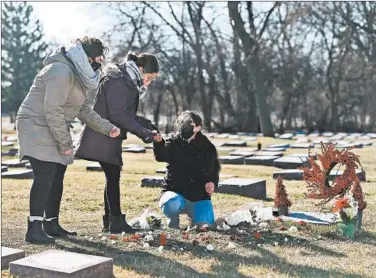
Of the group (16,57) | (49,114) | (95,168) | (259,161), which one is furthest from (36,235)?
(16,57)

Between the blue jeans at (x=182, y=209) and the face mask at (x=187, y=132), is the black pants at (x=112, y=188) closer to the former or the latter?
the blue jeans at (x=182, y=209)

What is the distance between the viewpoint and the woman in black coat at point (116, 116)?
507 cm

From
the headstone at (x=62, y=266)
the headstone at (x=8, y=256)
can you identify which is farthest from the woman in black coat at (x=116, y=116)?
the headstone at (x=62, y=266)

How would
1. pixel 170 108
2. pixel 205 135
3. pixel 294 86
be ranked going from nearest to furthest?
pixel 205 135, pixel 294 86, pixel 170 108

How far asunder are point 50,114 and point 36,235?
0.94m

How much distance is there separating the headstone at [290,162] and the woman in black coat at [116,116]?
22.1 ft

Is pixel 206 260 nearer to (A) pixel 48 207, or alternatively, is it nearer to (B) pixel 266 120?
(A) pixel 48 207

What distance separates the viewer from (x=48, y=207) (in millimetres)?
5090

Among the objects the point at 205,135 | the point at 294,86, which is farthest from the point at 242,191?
the point at 294,86

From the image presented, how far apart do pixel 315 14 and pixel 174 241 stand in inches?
1057

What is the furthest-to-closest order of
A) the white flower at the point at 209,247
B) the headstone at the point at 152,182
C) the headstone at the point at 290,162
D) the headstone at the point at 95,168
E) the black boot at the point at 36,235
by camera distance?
the headstone at the point at 95,168, the headstone at the point at 290,162, the headstone at the point at 152,182, the black boot at the point at 36,235, the white flower at the point at 209,247

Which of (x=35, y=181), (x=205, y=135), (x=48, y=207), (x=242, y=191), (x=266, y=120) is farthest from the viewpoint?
(x=266, y=120)

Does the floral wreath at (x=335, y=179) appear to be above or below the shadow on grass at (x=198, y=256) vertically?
above

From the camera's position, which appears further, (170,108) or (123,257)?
(170,108)
